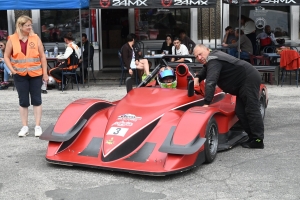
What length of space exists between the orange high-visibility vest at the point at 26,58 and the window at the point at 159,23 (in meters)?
8.64

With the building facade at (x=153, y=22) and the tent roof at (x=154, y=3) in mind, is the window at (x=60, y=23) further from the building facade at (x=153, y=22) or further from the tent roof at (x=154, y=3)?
the tent roof at (x=154, y=3)

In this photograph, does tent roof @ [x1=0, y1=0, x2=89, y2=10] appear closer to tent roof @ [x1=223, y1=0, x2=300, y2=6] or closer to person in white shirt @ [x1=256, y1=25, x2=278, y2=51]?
tent roof @ [x1=223, y1=0, x2=300, y2=6]

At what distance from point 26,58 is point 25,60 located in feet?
0.11

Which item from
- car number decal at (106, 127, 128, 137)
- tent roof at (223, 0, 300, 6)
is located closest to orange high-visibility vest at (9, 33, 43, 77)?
car number decal at (106, 127, 128, 137)

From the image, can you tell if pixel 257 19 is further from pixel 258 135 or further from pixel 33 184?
pixel 33 184

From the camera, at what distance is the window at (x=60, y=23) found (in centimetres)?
1670

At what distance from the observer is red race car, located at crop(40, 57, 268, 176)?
637 centimetres

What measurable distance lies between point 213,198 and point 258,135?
2199 millimetres

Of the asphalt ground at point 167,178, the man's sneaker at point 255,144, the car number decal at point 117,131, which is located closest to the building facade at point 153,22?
the asphalt ground at point 167,178

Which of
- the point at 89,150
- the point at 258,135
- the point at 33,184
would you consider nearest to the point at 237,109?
the point at 258,135

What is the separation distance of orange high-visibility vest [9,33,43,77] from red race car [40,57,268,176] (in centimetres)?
125

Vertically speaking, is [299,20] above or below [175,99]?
above

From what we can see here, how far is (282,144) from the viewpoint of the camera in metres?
8.03

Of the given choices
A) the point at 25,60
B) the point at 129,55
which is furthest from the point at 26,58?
the point at 129,55
